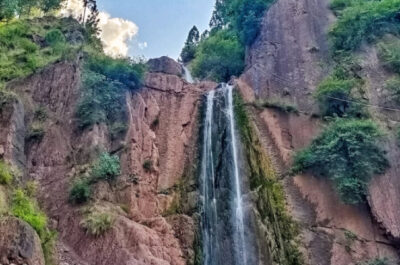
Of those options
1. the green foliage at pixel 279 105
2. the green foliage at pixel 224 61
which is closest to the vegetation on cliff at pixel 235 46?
the green foliage at pixel 224 61

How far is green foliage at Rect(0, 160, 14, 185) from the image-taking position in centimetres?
1123

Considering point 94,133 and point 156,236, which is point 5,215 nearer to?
point 156,236

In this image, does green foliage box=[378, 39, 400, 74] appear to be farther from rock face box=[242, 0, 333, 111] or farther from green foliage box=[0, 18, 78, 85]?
green foliage box=[0, 18, 78, 85]

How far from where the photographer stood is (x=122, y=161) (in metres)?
15.6

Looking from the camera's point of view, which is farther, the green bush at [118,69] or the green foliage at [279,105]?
the green foliage at [279,105]

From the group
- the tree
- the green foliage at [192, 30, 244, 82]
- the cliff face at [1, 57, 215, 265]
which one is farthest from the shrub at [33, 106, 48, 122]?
the tree

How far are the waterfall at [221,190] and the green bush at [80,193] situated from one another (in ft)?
12.9

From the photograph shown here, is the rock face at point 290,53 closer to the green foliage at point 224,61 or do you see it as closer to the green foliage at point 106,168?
the green foliage at point 224,61

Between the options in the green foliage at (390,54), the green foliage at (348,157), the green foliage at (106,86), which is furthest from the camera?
the green foliage at (390,54)

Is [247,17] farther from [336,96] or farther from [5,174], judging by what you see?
[5,174]

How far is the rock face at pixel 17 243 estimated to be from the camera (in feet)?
28.7

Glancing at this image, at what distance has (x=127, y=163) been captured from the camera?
1563 cm

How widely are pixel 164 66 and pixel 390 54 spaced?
1013cm

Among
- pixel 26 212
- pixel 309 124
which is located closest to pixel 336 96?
pixel 309 124
